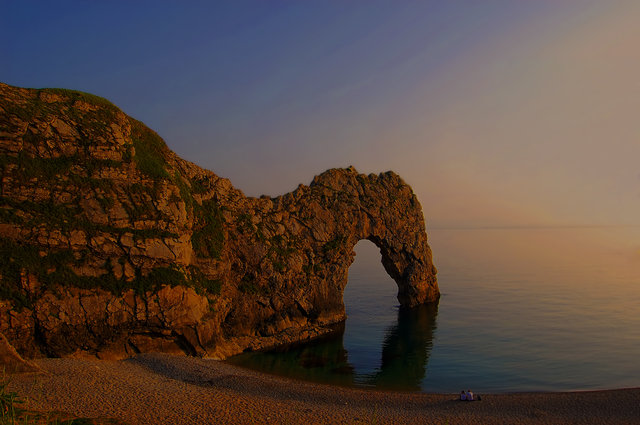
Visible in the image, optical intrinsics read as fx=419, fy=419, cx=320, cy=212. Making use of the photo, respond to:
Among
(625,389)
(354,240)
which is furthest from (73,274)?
(625,389)

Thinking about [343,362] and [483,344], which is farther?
[483,344]

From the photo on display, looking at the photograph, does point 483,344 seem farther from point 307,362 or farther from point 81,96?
point 81,96

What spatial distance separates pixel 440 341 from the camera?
48.9m

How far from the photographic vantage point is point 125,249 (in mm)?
36500

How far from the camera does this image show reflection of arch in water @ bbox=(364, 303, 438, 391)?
37.3m

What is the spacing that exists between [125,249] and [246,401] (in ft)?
61.9

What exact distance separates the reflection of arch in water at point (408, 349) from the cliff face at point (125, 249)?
31.7 feet

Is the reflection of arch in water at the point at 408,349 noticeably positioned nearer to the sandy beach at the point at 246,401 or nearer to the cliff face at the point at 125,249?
the sandy beach at the point at 246,401

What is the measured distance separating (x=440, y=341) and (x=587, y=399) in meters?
19.6

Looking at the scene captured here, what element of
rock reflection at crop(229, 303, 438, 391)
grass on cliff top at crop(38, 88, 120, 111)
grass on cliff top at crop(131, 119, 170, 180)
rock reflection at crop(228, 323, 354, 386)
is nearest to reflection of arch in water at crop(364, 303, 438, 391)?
rock reflection at crop(229, 303, 438, 391)

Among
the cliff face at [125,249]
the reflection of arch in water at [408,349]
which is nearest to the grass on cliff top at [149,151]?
the cliff face at [125,249]

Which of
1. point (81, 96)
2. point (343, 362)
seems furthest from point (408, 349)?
point (81, 96)

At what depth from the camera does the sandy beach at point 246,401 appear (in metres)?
22.0

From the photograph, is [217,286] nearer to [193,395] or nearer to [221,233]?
[221,233]
